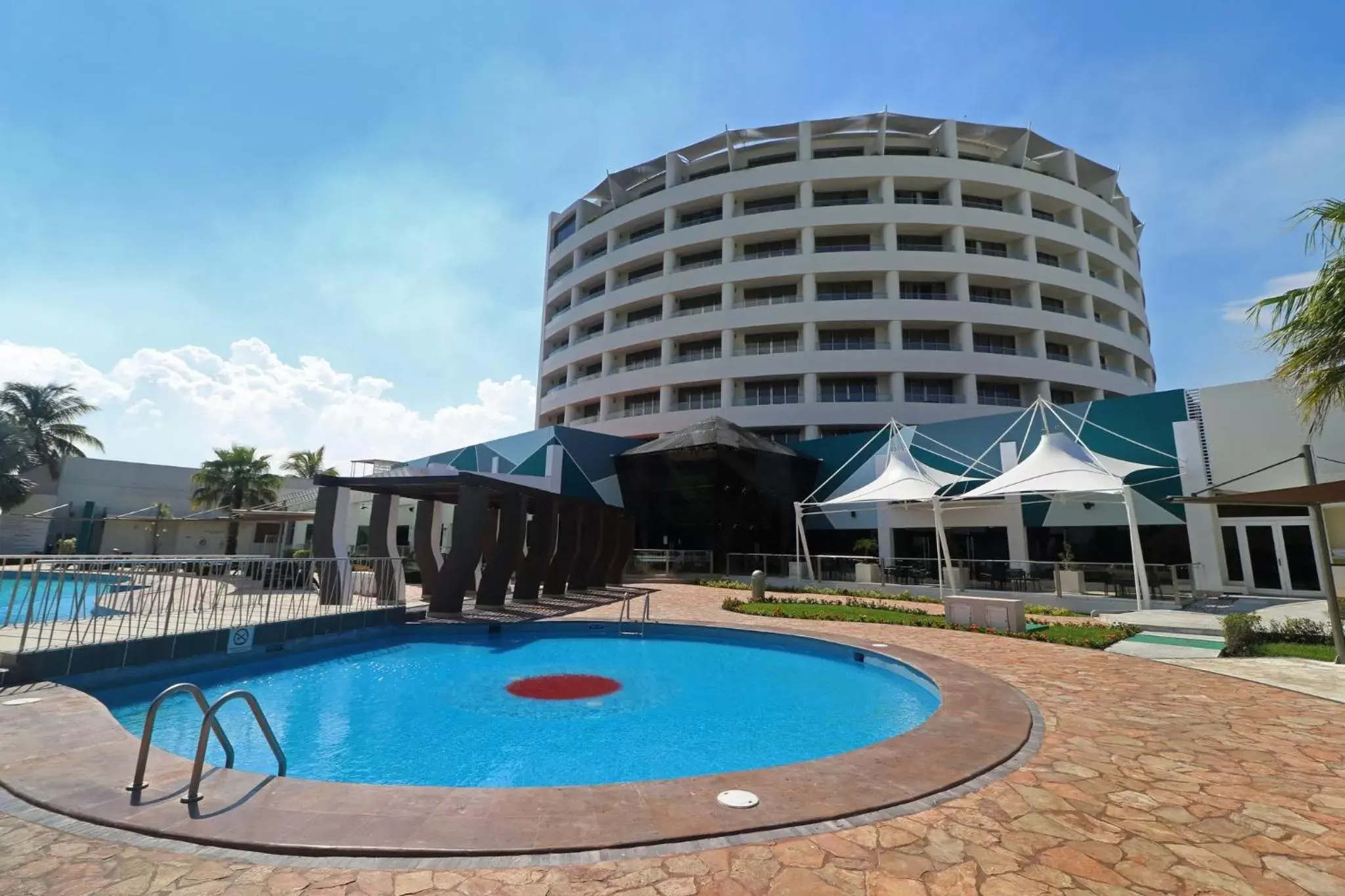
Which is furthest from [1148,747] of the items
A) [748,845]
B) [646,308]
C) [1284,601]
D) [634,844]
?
[646,308]

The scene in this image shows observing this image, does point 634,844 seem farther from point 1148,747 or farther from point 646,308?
point 646,308

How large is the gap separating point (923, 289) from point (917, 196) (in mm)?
5804

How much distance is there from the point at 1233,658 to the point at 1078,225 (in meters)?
35.1

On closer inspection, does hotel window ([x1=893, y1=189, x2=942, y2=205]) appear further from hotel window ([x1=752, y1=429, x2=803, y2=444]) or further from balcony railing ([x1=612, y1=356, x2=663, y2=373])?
balcony railing ([x1=612, y1=356, x2=663, y2=373])

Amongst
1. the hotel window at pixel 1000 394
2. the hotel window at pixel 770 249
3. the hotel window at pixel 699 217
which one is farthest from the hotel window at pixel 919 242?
the hotel window at pixel 699 217

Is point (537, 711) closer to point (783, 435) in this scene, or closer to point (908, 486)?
point (908, 486)

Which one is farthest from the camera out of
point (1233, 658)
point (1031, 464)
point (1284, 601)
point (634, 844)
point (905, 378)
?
point (905, 378)

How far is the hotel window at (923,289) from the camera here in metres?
34.3

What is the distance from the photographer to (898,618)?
13.6 m

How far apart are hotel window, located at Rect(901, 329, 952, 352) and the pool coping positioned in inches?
1256

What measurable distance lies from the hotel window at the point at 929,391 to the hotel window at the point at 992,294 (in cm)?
532

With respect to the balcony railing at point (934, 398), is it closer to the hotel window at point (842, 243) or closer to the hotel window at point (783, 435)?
the hotel window at point (783, 435)

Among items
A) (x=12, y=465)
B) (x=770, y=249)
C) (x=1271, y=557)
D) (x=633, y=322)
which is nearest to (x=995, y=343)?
(x=770, y=249)

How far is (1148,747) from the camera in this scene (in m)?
5.14
